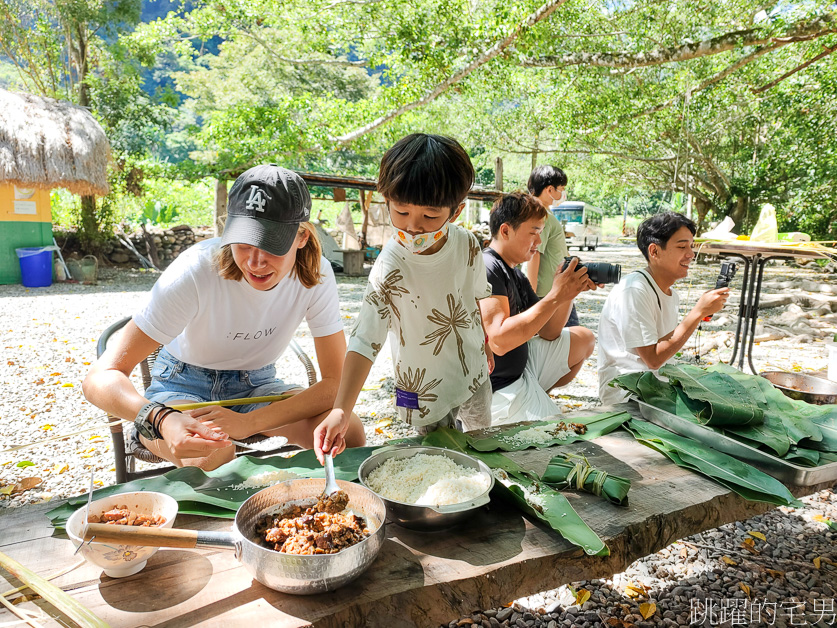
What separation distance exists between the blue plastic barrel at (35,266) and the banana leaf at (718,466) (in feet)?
37.5

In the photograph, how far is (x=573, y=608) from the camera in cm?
225

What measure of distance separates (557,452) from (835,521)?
83.8 inches

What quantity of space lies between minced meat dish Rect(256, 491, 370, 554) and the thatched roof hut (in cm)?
1102

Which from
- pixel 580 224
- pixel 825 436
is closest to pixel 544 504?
pixel 825 436

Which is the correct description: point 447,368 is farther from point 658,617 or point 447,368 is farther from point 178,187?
point 178,187

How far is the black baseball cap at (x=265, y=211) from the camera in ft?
5.83

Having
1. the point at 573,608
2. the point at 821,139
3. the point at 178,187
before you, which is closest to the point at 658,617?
the point at 573,608

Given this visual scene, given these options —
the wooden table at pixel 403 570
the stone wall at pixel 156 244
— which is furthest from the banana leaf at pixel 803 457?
the stone wall at pixel 156 244

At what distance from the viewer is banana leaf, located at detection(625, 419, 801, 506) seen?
1.57 meters

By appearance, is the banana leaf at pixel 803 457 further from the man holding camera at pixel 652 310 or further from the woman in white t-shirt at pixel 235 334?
the woman in white t-shirt at pixel 235 334

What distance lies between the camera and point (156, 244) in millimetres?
14086

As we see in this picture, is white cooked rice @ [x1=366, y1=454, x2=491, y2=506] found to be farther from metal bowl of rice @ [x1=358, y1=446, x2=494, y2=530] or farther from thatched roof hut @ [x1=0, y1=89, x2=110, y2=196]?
thatched roof hut @ [x1=0, y1=89, x2=110, y2=196]

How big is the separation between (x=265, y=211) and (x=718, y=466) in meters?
1.66

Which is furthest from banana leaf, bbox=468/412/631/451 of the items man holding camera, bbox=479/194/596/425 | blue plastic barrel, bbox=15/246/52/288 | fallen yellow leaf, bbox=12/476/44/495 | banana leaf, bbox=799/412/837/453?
blue plastic barrel, bbox=15/246/52/288
